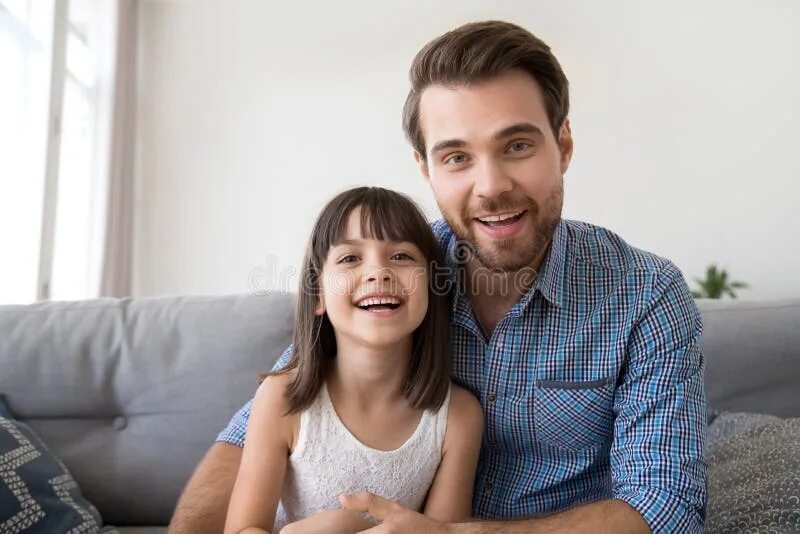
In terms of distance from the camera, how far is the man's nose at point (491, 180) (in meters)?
1.28

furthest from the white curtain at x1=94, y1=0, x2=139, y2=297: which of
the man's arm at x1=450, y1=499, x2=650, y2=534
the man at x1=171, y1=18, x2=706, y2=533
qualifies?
the man's arm at x1=450, y1=499, x2=650, y2=534

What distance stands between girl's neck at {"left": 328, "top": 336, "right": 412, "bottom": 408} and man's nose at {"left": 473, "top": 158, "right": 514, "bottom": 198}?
344mm

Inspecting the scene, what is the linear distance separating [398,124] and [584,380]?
3.61 metres

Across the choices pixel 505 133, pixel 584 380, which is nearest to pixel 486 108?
pixel 505 133

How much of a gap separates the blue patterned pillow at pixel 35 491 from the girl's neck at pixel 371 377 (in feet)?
2.14

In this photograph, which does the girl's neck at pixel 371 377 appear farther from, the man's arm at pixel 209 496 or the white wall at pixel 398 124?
the white wall at pixel 398 124

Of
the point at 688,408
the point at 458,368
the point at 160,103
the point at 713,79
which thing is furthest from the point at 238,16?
the point at 688,408

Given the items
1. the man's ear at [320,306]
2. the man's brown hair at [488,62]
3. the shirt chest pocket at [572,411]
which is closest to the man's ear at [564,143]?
the man's brown hair at [488,62]

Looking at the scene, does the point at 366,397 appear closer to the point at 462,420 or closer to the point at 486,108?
the point at 462,420

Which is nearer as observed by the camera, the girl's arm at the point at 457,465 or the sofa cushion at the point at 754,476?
the sofa cushion at the point at 754,476

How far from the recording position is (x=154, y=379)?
1.71 meters

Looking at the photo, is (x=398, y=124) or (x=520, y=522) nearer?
(x=520, y=522)

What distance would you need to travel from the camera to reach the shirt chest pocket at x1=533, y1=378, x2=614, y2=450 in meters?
1.25

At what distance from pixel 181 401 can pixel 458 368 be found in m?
0.78
